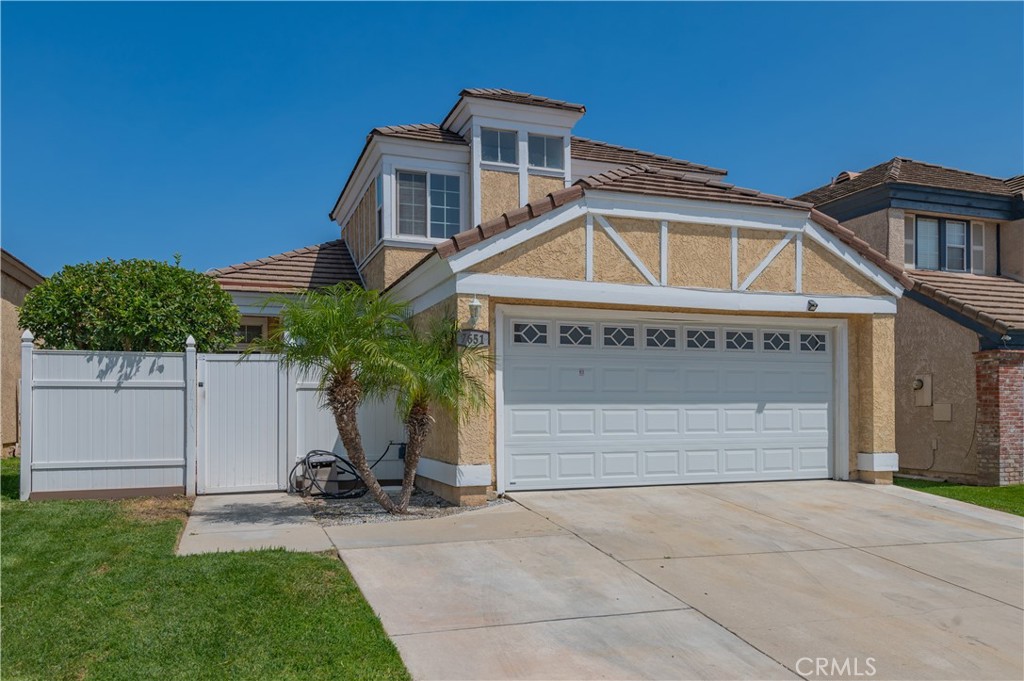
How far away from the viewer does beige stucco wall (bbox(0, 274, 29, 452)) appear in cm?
1719

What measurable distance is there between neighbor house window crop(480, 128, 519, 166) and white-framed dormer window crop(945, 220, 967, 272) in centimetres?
1008

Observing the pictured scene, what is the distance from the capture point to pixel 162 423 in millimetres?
10555

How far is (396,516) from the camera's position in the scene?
955 centimetres

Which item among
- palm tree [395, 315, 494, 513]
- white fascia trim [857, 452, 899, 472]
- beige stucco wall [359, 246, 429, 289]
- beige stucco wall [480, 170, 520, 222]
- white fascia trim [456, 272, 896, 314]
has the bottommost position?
white fascia trim [857, 452, 899, 472]

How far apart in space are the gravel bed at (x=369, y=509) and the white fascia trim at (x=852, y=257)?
20.3 ft

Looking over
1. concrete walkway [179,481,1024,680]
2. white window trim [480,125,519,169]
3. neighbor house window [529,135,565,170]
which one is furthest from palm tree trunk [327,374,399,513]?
neighbor house window [529,135,565,170]

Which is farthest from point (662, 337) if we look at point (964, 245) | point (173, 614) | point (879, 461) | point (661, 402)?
A: point (964, 245)

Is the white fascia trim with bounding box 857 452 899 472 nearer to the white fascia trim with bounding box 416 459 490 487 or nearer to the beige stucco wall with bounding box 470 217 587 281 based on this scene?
the beige stucco wall with bounding box 470 217 587 281

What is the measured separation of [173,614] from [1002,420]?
46.3 feet

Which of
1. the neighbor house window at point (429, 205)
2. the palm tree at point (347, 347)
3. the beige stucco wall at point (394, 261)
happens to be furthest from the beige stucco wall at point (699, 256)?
Result: the neighbor house window at point (429, 205)

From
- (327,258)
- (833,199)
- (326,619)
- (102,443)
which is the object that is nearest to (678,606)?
(326,619)

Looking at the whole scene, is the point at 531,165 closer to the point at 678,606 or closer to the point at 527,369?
the point at 527,369

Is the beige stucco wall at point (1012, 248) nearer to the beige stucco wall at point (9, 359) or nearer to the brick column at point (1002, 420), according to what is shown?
the brick column at point (1002, 420)

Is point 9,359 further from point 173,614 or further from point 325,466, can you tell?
point 173,614
